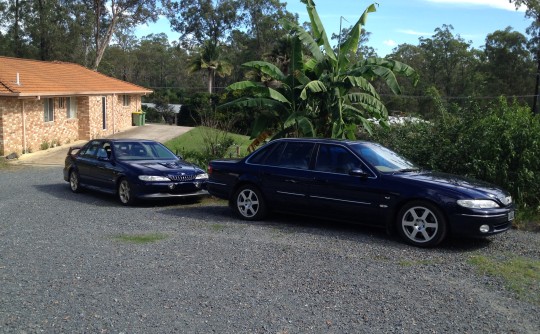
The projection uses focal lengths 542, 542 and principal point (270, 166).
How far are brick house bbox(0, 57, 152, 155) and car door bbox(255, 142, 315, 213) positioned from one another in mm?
14558

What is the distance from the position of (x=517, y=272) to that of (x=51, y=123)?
22.3 meters

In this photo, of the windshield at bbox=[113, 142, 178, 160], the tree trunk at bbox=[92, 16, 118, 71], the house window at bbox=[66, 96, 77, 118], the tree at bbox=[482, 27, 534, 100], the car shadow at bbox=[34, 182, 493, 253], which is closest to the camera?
the car shadow at bbox=[34, 182, 493, 253]

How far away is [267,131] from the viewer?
44.8 feet

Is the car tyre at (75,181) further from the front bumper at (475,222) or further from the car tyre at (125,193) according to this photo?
the front bumper at (475,222)

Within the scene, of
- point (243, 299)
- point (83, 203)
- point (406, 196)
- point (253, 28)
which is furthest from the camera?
point (253, 28)

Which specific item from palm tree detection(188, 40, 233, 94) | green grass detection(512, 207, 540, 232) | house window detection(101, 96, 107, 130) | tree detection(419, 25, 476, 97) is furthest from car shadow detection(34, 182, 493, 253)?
tree detection(419, 25, 476, 97)

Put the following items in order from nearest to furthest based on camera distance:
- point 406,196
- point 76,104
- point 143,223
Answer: point 406,196, point 143,223, point 76,104

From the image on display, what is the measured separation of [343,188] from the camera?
26.6ft

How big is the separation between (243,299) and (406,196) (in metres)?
3.25

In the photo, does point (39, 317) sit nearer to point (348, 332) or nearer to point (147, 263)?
point (147, 263)

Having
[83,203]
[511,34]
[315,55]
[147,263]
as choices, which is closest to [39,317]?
[147,263]

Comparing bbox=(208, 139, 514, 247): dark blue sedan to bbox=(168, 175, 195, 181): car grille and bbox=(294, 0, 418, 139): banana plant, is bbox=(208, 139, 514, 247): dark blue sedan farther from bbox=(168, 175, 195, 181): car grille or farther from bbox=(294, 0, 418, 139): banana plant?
bbox=(294, 0, 418, 139): banana plant

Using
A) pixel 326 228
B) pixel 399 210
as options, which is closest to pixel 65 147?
pixel 326 228

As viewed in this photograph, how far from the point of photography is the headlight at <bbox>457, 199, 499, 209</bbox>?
7.10 meters
